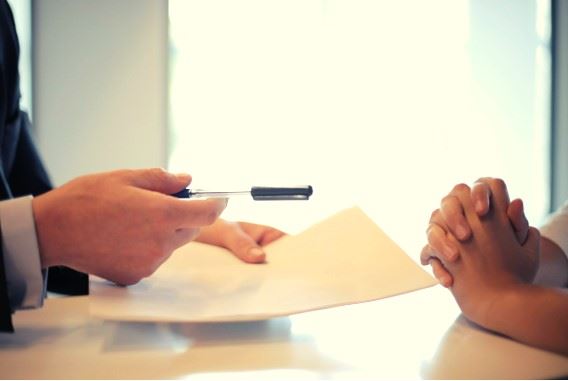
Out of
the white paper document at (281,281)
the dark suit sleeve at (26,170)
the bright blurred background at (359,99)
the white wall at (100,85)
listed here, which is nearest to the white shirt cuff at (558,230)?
the white paper document at (281,281)

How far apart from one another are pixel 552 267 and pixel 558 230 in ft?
0.36

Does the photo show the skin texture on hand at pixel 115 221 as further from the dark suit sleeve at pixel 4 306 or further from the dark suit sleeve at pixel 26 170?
the dark suit sleeve at pixel 26 170

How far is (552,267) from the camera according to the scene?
1.87ft

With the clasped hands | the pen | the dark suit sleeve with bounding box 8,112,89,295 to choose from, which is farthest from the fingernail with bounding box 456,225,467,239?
the dark suit sleeve with bounding box 8,112,89,295

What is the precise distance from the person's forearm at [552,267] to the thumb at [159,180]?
41cm

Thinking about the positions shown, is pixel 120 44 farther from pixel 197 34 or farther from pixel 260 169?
pixel 260 169

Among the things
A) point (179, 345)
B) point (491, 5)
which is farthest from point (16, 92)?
point (491, 5)

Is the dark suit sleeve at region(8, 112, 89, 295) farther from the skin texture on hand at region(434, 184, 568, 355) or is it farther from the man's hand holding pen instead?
the skin texture on hand at region(434, 184, 568, 355)

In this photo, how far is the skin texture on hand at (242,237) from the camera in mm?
533

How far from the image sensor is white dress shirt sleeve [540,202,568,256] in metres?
0.63

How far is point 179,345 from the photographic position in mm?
343

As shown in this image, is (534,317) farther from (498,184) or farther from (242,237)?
(242,237)

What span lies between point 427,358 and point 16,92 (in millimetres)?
664

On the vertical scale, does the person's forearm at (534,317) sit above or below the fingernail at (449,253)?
below
